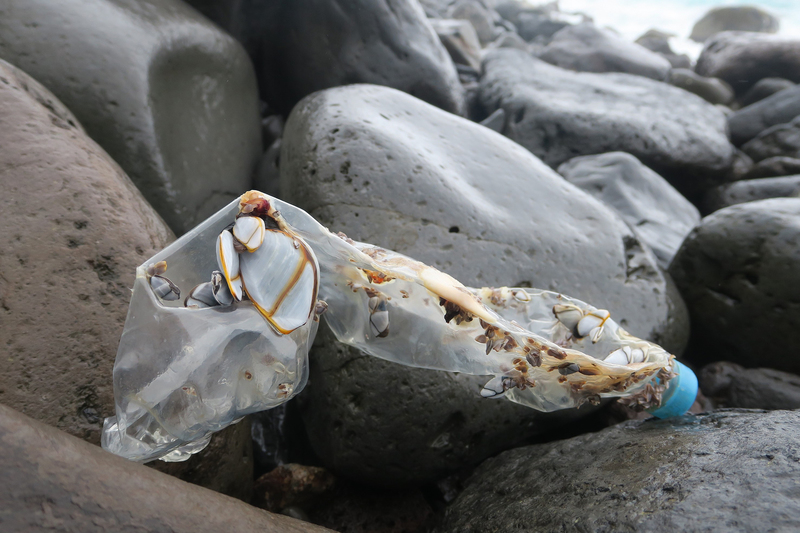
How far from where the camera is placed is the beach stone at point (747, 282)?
2693mm

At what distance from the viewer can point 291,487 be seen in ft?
7.54

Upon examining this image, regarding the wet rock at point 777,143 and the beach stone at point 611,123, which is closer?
the beach stone at point 611,123

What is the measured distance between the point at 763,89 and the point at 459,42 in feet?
17.1

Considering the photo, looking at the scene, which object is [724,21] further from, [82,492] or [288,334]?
[82,492]

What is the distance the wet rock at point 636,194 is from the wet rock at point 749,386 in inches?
42.8

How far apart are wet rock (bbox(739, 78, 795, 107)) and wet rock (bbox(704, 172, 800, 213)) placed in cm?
444

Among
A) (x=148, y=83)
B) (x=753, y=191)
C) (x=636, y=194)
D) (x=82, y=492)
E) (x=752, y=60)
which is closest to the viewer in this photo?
(x=82, y=492)

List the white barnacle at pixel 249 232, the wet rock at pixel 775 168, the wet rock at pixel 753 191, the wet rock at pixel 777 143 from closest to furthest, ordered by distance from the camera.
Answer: the white barnacle at pixel 249 232 < the wet rock at pixel 753 191 < the wet rock at pixel 775 168 < the wet rock at pixel 777 143

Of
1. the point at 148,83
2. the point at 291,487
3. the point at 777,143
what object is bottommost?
the point at 291,487

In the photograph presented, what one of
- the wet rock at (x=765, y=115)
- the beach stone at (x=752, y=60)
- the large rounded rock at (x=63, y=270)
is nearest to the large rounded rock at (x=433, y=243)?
the large rounded rock at (x=63, y=270)

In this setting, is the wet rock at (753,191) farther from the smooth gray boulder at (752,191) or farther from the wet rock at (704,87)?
the wet rock at (704,87)

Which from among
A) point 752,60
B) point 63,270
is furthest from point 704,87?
point 63,270

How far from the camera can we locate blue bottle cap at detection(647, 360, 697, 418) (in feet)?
6.07

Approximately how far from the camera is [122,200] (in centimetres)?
194
